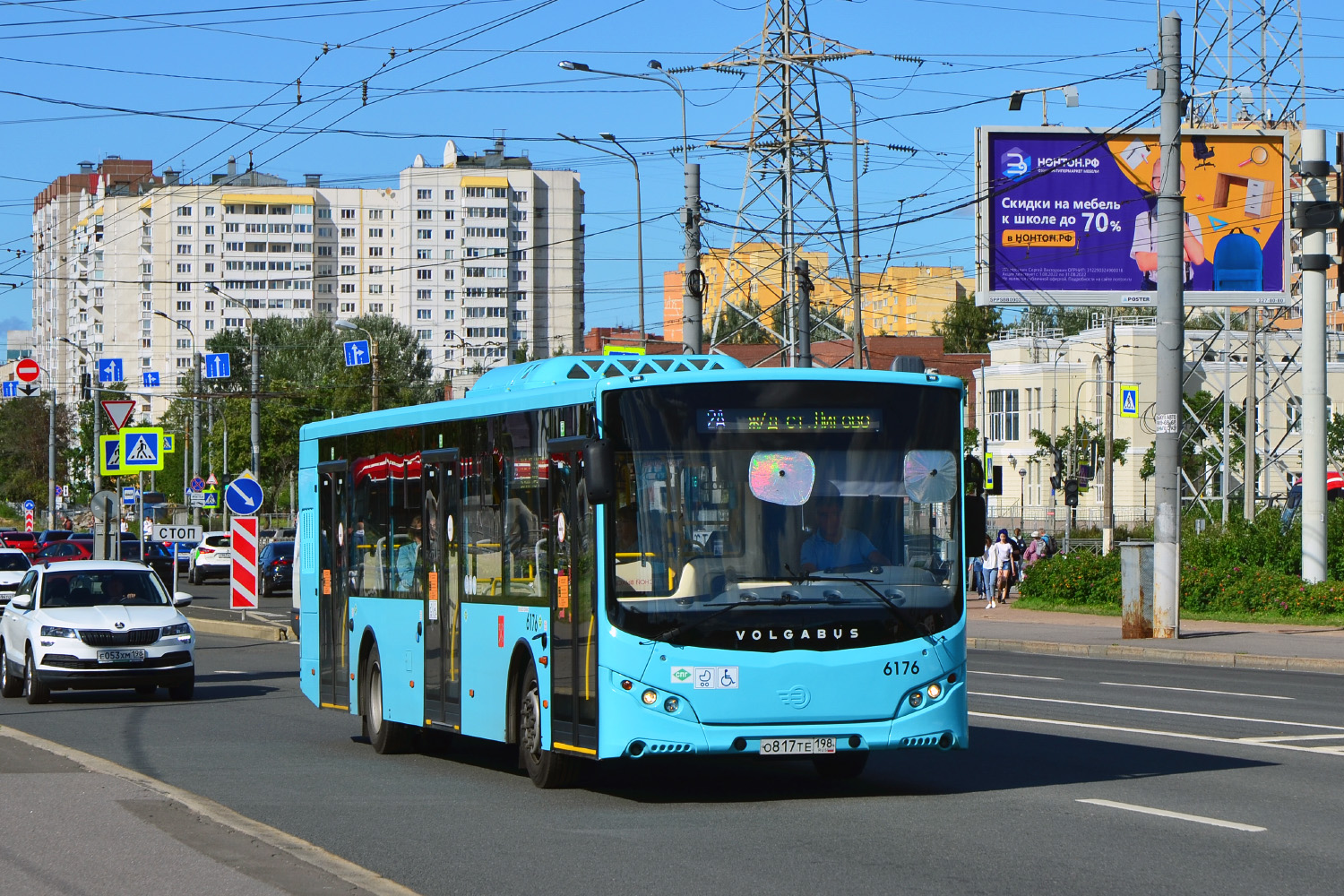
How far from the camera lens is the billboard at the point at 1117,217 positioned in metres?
39.4

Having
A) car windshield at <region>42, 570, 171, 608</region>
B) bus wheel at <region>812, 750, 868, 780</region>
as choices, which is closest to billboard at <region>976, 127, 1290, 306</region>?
car windshield at <region>42, 570, 171, 608</region>

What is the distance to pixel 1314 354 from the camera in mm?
30344

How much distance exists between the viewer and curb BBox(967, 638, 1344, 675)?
24000 mm

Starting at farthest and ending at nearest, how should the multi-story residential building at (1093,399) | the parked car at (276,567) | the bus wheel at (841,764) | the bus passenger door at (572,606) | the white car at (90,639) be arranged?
1. the multi-story residential building at (1093,399)
2. the parked car at (276,567)
3. the white car at (90,639)
4. the bus wheel at (841,764)
5. the bus passenger door at (572,606)

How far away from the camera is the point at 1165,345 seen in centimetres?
2653

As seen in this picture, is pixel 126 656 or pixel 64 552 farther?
pixel 64 552

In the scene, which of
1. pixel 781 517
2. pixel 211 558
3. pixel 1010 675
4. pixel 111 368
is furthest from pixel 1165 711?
pixel 111 368

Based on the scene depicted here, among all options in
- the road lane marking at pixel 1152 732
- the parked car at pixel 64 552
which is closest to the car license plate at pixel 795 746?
the road lane marking at pixel 1152 732

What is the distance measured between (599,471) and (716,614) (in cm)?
108

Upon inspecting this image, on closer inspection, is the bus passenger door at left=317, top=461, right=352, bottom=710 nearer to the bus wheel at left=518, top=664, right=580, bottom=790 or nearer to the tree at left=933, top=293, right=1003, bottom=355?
the bus wheel at left=518, top=664, right=580, bottom=790

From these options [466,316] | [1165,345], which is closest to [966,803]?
[1165,345]

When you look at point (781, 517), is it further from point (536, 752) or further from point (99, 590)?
point (99, 590)

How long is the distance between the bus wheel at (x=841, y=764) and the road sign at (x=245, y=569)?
20.9m

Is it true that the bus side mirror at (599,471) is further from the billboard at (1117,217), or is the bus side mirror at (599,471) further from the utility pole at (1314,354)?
the billboard at (1117,217)
